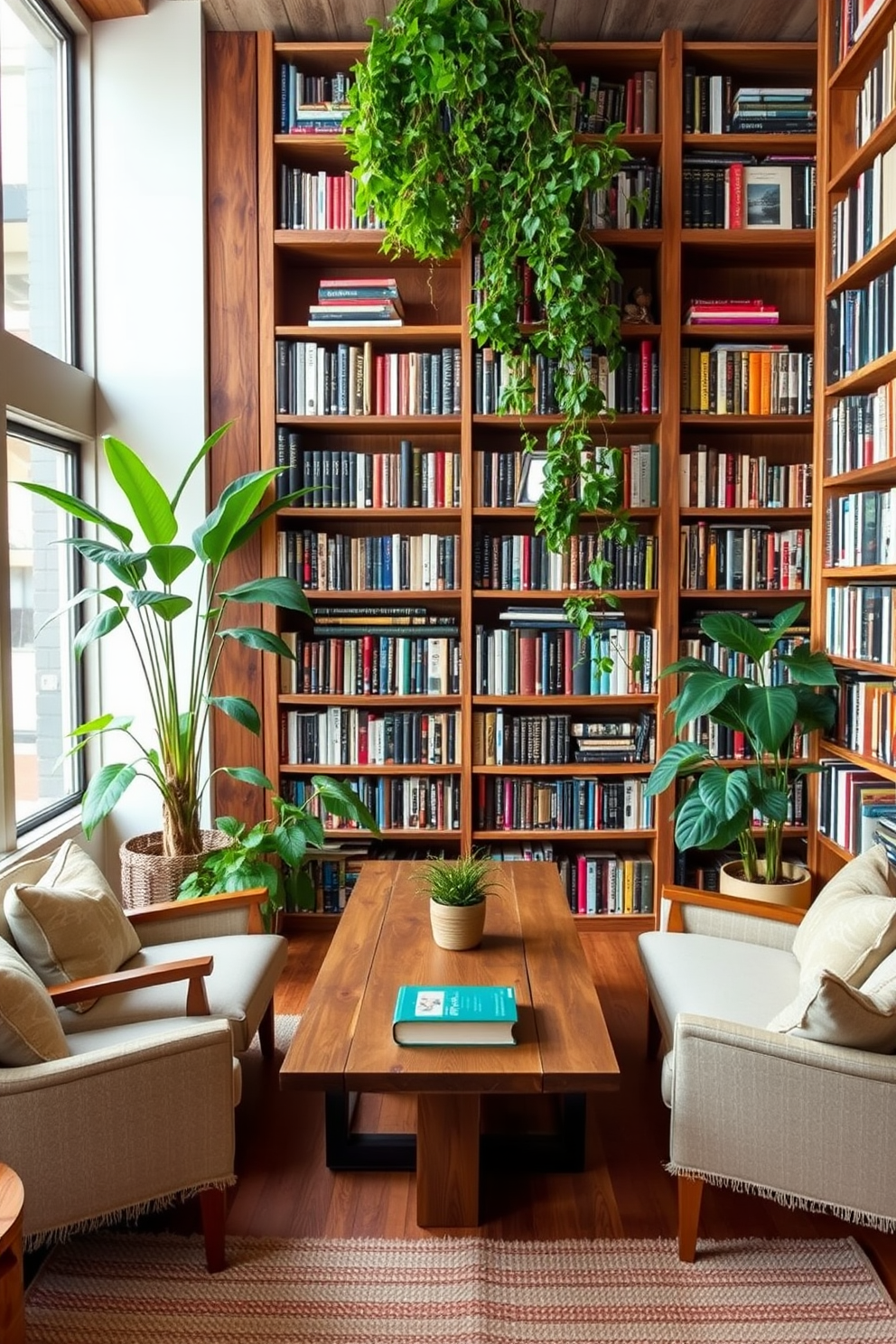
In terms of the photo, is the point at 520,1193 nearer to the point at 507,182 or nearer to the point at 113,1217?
the point at 113,1217

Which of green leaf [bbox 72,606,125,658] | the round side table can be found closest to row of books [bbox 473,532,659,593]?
green leaf [bbox 72,606,125,658]

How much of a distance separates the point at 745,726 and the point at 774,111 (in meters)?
2.26

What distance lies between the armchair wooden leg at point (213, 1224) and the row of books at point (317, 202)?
3.25 meters

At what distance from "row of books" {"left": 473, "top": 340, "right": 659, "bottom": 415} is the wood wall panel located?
867 millimetres

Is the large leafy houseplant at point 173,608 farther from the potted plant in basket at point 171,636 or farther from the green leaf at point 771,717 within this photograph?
the green leaf at point 771,717

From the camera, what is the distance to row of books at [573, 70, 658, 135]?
3.79m

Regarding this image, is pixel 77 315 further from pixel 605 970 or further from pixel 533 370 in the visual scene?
pixel 605 970

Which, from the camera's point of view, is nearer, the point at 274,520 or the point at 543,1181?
the point at 543,1181

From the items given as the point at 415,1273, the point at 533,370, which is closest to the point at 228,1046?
the point at 415,1273

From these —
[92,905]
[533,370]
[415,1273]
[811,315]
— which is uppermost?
[811,315]

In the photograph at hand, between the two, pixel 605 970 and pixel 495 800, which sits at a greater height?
pixel 495 800

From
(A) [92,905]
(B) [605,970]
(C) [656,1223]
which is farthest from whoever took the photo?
(B) [605,970]

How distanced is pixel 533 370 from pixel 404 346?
1.90 ft

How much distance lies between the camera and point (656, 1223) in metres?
2.24
